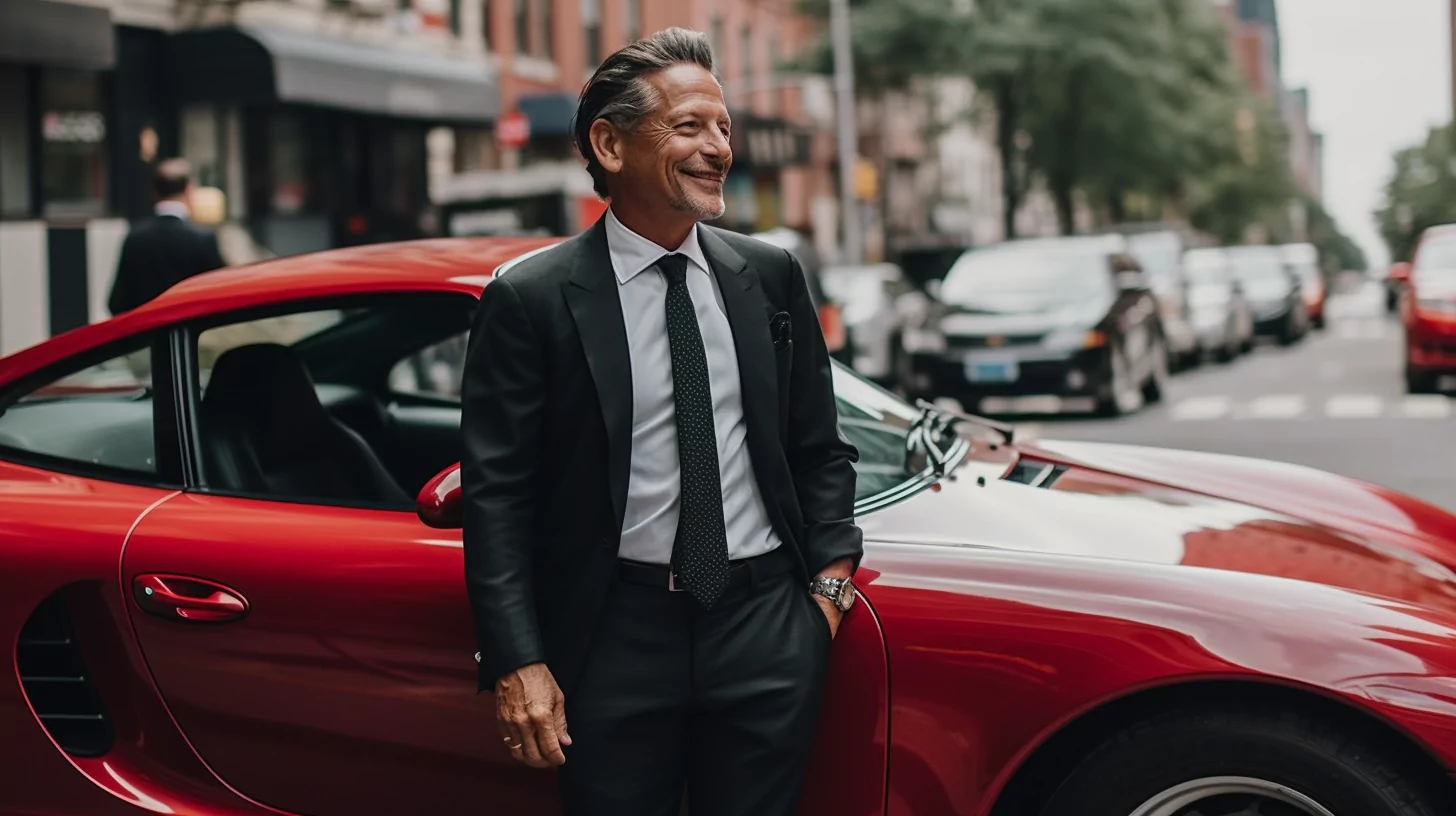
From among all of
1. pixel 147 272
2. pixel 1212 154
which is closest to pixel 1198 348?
pixel 147 272

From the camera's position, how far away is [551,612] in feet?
8.02

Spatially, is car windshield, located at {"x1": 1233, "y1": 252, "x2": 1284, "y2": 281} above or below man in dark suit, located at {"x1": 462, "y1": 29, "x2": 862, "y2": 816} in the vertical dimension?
above

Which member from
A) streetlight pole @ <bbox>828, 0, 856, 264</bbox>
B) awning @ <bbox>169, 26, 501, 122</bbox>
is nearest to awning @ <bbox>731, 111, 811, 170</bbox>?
streetlight pole @ <bbox>828, 0, 856, 264</bbox>

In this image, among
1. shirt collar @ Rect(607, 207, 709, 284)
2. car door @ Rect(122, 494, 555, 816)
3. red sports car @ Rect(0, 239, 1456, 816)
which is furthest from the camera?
car door @ Rect(122, 494, 555, 816)

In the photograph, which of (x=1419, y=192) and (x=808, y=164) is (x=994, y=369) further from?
(x=1419, y=192)

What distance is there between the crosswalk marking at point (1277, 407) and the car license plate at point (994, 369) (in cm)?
212

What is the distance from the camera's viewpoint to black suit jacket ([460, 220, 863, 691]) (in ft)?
7.82

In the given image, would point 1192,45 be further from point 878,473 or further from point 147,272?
point 878,473

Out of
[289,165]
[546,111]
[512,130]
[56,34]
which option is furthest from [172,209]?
[546,111]

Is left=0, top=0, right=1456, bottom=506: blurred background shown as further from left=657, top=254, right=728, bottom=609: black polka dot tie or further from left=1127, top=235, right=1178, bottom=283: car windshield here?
left=657, top=254, right=728, bottom=609: black polka dot tie

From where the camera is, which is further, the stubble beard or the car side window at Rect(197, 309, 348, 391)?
the car side window at Rect(197, 309, 348, 391)

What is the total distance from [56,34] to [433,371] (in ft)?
27.8

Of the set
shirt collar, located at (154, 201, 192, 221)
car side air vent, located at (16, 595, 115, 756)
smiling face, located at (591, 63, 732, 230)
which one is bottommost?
car side air vent, located at (16, 595, 115, 756)

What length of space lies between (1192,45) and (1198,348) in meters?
28.1
